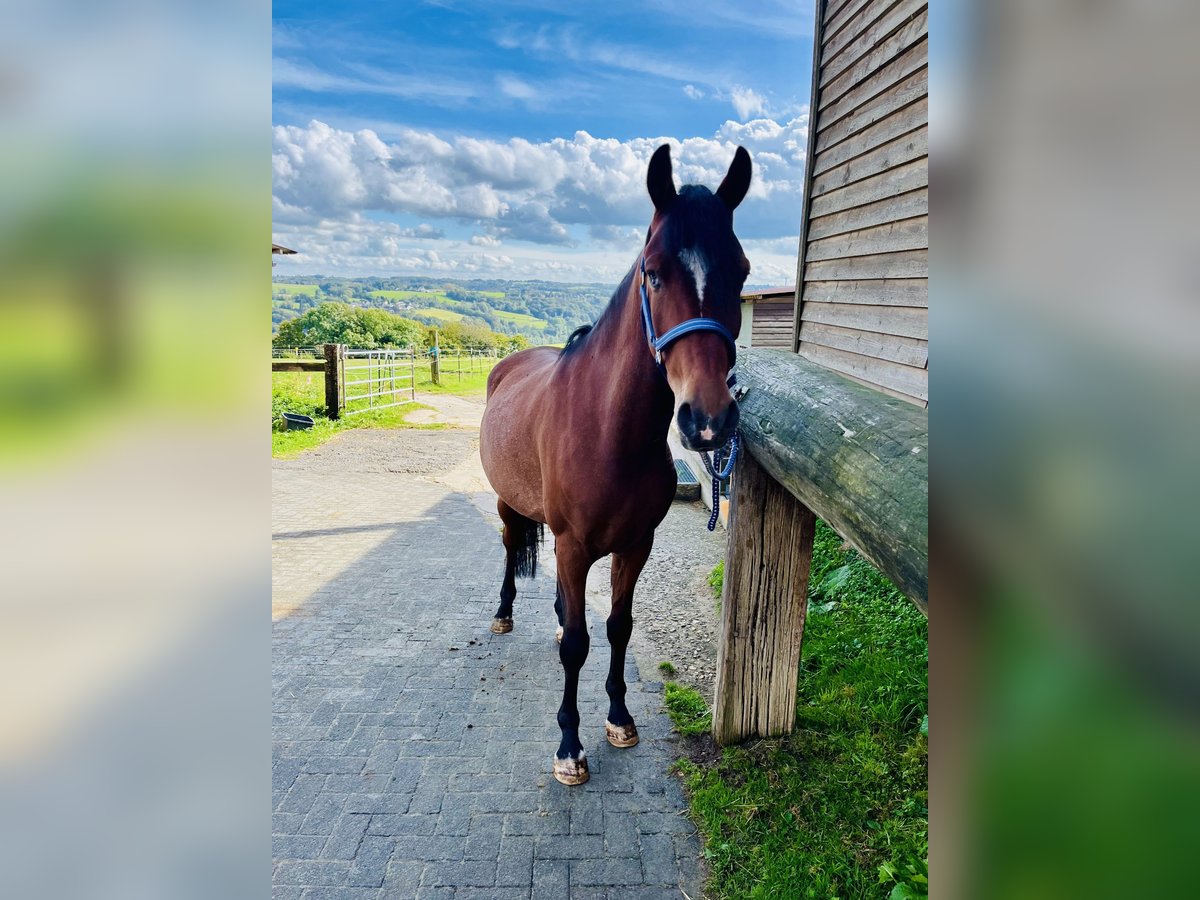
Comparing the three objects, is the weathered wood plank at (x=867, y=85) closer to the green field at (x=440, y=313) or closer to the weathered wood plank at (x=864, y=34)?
the weathered wood plank at (x=864, y=34)

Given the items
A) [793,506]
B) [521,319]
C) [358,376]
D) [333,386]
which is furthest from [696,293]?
[521,319]

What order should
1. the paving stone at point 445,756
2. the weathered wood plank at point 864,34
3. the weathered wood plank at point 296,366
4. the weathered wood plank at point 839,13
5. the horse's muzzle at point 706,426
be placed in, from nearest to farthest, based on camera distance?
the horse's muzzle at point 706,426
the paving stone at point 445,756
the weathered wood plank at point 864,34
the weathered wood plank at point 839,13
the weathered wood plank at point 296,366

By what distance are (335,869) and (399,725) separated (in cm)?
86

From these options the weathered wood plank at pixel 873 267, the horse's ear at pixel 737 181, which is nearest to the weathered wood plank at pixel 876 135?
the weathered wood plank at pixel 873 267

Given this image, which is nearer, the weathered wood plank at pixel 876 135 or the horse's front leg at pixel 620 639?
the horse's front leg at pixel 620 639

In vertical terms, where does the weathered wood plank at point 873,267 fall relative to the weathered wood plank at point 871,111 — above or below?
below

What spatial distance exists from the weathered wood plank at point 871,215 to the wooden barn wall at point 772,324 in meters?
8.19

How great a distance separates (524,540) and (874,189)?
3.23 meters

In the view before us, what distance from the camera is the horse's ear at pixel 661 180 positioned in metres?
2.08

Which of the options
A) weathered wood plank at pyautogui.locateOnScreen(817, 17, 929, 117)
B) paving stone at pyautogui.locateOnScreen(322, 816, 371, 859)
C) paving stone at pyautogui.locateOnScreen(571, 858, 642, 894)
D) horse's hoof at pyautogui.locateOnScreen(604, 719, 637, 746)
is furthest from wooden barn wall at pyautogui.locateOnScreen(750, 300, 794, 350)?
paving stone at pyautogui.locateOnScreen(322, 816, 371, 859)
